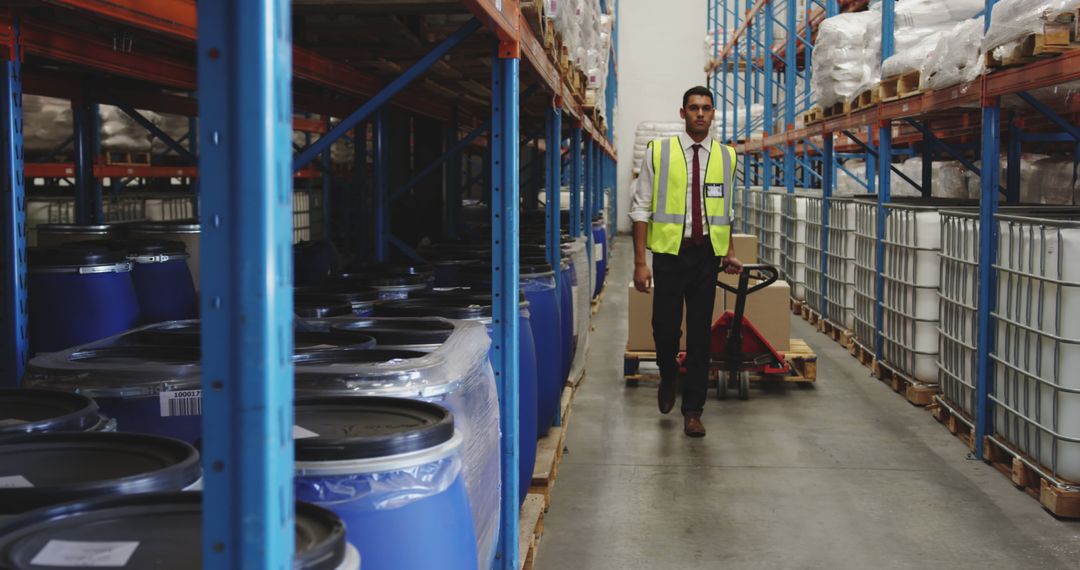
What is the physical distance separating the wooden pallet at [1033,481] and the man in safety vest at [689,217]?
1.69m

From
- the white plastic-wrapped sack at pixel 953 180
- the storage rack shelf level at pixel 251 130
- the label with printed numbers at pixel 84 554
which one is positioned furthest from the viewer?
the white plastic-wrapped sack at pixel 953 180

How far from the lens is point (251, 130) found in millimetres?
1215

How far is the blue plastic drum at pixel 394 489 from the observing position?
2.01m

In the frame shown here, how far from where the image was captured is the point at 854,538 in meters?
4.96

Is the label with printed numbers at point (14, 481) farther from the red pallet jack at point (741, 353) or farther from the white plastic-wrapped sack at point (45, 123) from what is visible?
the white plastic-wrapped sack at point (45, 123)

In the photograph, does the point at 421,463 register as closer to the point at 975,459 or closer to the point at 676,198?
the point at 676,198

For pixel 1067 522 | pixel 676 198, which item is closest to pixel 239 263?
pixel 1067 522

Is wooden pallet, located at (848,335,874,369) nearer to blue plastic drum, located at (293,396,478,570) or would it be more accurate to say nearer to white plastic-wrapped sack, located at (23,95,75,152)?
blue plastic drum, located at (293,396,478,570)

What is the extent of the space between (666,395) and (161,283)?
3518mm

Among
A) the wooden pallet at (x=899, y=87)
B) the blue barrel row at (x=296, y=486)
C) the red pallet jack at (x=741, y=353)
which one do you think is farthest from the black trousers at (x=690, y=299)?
the blue barrel row at (x=296, y=486)

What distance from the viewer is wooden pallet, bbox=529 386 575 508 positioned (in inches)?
201

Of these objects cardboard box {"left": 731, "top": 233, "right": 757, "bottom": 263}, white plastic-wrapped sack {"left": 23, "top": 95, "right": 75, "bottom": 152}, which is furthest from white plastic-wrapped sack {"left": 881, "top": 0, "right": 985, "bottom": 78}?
white plastic-wrapped sack {"left": 23, "top": 95, "right": 75, "bottom": 152}

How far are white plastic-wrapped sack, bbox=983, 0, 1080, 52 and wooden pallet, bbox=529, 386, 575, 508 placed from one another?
318cm

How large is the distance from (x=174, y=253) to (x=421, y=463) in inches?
113
